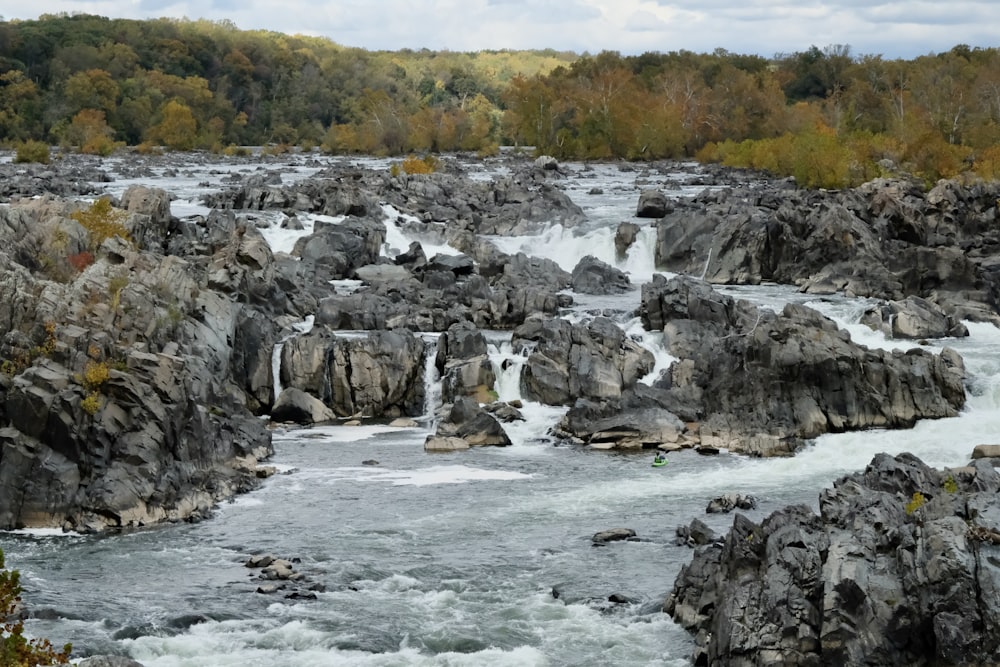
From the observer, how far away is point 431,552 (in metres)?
28.0

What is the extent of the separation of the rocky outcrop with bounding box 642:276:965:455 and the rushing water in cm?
79

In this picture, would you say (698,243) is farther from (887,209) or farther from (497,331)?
(497,331)

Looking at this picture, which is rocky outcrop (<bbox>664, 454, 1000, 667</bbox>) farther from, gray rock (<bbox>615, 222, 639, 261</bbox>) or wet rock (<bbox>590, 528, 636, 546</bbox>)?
gray rock (<bbox>615, 222, 639, 261</bbox>)

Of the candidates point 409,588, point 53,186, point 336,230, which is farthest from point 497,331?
point 53,186

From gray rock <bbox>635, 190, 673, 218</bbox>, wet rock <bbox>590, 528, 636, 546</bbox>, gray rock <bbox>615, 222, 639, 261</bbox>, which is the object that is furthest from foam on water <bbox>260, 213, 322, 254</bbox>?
wet rock <bbox>590, 528, 636, 546</bbox>

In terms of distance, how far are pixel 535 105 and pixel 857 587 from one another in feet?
329

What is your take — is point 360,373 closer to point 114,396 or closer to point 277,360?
point 277,360

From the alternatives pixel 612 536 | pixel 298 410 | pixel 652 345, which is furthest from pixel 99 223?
pixel 612 536

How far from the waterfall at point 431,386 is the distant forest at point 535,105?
38630 mm

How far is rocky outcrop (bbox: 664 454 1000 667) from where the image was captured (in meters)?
20.0

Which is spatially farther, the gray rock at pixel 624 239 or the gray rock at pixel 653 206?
the gray rock at pixel 653 206

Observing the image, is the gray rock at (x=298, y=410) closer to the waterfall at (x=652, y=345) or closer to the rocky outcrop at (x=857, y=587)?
the waterfall at (x=652, y=345)

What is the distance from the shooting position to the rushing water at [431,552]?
75.6ft

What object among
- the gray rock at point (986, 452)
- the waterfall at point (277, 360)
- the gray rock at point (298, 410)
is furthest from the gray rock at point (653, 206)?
the gray rock at point (986, 452)
